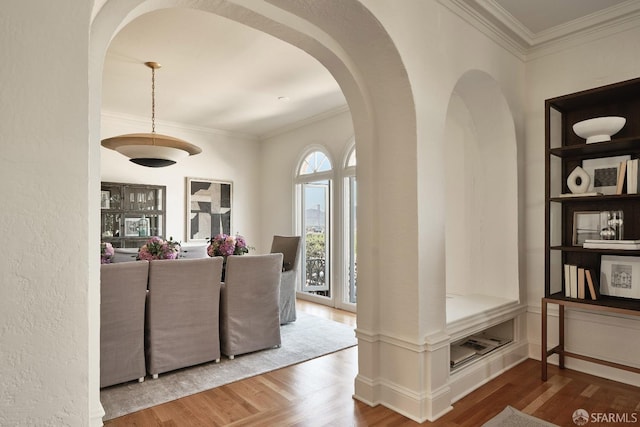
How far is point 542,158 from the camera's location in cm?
330

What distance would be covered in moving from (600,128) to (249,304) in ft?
10.2

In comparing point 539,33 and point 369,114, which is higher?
point 539,33

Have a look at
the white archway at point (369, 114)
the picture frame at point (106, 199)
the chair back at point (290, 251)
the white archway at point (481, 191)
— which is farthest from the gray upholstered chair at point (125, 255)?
the white archway at point (481, 191)

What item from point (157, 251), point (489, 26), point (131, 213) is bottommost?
point (157, 251)

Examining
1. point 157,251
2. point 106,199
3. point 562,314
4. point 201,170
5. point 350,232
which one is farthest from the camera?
point 201,170

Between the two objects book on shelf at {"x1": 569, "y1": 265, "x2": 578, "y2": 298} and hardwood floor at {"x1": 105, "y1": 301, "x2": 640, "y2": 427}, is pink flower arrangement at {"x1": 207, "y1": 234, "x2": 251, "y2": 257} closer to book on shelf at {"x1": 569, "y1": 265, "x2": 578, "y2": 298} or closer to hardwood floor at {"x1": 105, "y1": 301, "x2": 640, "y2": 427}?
hardwood floor at {"x1": 105, "y1": 301, "x2": 640, "y2": 427}

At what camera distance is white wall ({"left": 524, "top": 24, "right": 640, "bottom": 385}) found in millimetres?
2893

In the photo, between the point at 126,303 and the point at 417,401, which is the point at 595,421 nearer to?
the point at 417,401

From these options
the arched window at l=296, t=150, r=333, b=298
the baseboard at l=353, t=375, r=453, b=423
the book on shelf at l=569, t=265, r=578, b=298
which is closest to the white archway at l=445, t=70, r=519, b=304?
the book on shelf at l=569, t=265, r=578, b=298

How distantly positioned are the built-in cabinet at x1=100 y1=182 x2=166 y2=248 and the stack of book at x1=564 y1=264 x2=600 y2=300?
5.33 m

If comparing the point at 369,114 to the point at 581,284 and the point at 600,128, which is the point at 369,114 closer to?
the point at 600,128

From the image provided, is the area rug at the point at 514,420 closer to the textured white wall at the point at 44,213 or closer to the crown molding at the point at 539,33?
the textured white wall at the point at 44,213

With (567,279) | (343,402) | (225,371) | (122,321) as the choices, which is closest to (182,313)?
(122,321)

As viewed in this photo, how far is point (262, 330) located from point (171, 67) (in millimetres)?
2768
